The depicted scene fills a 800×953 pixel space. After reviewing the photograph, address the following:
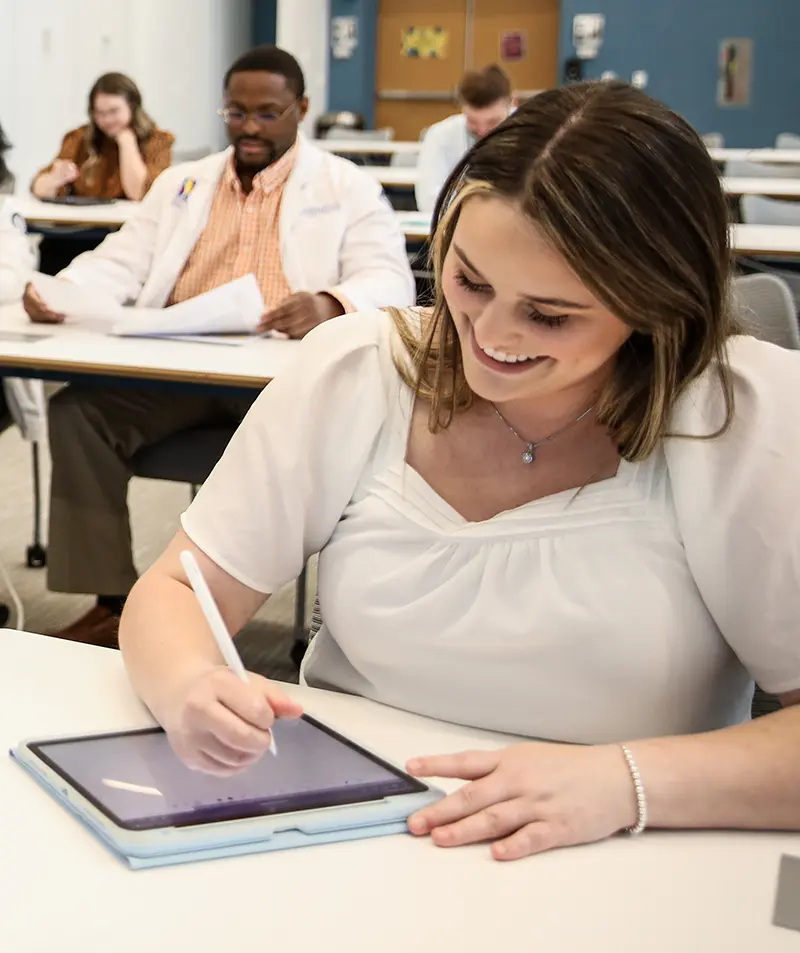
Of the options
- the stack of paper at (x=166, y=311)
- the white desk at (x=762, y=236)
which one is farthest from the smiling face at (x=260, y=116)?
the stack of paper at (x=166, y=311)

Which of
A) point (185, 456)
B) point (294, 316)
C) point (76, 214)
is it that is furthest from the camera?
point (76, 214)

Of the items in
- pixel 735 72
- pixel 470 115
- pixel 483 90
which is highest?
pixel 735 72

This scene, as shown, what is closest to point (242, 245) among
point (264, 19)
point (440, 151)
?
point (440, 151)

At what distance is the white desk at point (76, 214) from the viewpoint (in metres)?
4.02

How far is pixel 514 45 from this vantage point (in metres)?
9.90

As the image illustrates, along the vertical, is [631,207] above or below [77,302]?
above

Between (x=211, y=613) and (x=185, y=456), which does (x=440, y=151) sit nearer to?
(x=185, y=456)

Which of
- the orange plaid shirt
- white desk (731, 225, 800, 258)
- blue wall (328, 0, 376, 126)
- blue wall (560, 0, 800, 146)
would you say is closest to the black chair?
blue wall (328, 0, 376, 126)

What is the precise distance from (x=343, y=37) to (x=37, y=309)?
827 centimetres

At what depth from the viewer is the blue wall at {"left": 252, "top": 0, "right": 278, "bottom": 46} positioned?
1045 centimetres

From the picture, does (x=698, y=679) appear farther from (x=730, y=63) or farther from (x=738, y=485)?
(x=730, y=63)

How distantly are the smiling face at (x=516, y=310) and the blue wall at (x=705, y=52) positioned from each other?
893 cm

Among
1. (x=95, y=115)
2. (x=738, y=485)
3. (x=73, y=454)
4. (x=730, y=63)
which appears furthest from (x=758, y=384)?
(x=730, y=63)

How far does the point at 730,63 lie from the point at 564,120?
30.3ft
